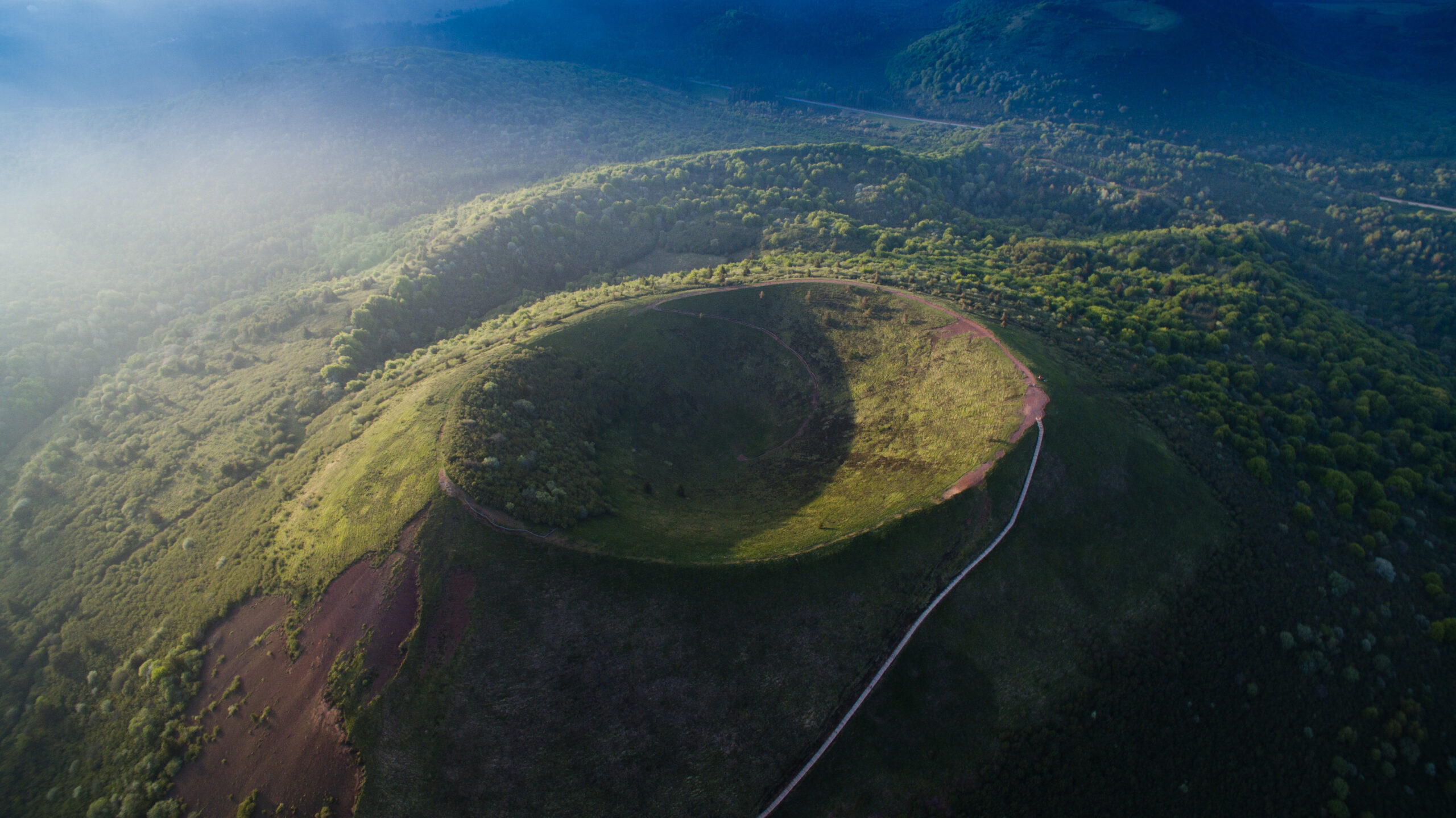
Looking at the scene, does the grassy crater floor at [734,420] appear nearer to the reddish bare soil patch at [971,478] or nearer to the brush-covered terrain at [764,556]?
the brush-covered terrain at [764,556]

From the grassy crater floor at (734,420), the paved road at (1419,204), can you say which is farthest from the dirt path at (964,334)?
the paved road at (1419,204)

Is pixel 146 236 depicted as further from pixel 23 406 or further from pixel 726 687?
pixel 726 687

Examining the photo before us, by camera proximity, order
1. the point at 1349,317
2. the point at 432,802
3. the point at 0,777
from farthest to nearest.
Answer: the point at 1349,317, the point at 0,777, the point at 432,802

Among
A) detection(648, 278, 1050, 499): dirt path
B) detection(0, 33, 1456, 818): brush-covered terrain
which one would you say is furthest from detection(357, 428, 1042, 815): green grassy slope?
detection(648, 278, 1050, 499): dirt path

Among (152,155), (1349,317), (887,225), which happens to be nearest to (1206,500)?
(1349,317)

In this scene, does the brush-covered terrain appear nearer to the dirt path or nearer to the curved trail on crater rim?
the curved trail on crater rim

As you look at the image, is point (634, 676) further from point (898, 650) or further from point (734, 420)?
point (734, 420)

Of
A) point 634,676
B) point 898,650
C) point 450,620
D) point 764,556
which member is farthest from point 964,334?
point 450,620
